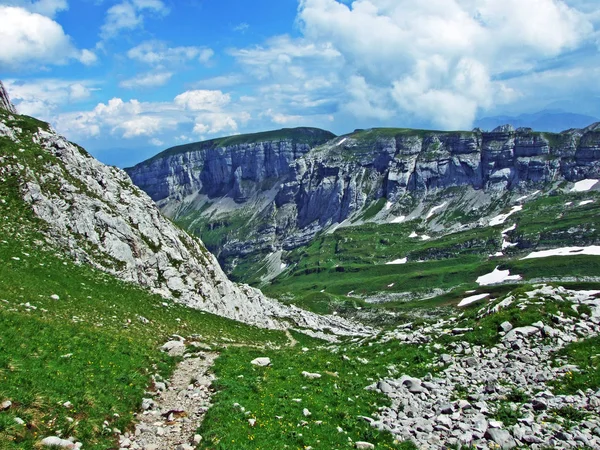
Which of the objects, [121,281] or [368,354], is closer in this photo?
[368,354]

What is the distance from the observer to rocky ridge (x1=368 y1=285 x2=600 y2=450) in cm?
1738

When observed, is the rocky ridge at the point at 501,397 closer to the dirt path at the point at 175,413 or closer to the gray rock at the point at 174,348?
the dirt path at the point at 175,413

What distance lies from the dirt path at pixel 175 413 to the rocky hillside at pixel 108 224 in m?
36.0

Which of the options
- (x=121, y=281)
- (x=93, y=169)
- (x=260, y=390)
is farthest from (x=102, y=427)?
(x=93, y=169)

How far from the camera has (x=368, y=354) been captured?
101 feet

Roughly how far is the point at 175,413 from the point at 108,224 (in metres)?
48.7

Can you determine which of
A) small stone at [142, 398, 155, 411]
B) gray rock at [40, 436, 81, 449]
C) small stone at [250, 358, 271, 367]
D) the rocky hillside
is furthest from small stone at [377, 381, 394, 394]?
the rocky hillside

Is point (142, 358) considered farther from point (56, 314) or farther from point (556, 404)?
point (556, 404)

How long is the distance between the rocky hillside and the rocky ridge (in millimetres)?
45155

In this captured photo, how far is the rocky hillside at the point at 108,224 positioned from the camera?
58375mm

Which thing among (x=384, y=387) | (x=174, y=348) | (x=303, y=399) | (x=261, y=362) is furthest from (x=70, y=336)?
(x=384, y=387)

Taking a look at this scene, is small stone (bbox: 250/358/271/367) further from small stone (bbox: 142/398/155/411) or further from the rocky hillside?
the rocky hillside

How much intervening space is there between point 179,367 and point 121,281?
2888 cm

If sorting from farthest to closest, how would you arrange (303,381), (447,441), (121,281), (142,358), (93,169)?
(93,169), (121,281), (142,358), (303,381), (447,441)
